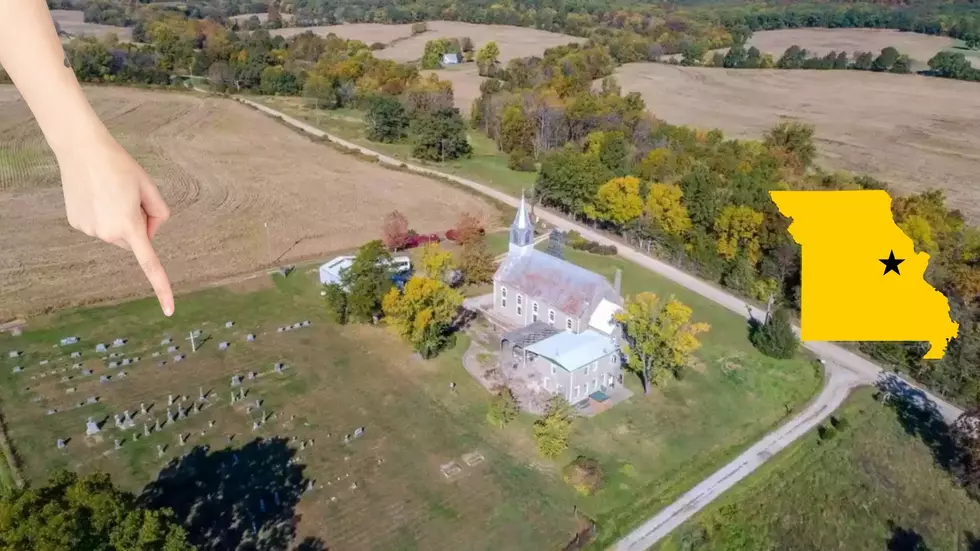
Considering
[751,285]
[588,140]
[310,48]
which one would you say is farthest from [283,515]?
[310,48]

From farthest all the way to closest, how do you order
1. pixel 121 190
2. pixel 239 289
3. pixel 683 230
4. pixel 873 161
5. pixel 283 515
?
pixel 873 161 → pixel 683 230 → pixel 239 289 → pixel 283 515 → pixel 121 190

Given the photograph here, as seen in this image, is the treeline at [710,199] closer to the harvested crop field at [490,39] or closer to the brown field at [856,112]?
the brown field at [856,112]

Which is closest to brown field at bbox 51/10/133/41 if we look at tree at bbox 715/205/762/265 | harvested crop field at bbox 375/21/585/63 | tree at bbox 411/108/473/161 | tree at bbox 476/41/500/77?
harvested crop field at bbox 375/21/585/63

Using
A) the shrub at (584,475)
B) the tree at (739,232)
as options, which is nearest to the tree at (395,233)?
the tree at (739,232)

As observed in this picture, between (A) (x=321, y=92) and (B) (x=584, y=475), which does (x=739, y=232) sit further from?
(A) (x=321, y=92)

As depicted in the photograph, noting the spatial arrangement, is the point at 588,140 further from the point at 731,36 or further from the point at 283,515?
the point at 731,36
